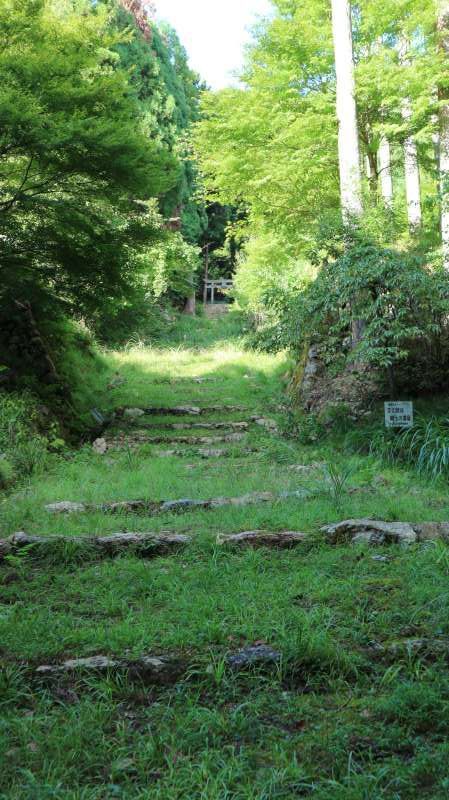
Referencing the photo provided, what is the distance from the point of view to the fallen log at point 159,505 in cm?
474

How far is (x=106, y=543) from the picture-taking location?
392 centimetres

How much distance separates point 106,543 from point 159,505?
984 millimetres

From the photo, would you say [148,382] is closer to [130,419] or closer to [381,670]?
[130,419]

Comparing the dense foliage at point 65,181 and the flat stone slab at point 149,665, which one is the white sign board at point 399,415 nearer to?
the dense foliage at point 65,181

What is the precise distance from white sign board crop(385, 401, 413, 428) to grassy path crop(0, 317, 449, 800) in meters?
1.51

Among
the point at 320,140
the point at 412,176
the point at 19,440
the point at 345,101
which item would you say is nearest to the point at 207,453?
the point at 19,440

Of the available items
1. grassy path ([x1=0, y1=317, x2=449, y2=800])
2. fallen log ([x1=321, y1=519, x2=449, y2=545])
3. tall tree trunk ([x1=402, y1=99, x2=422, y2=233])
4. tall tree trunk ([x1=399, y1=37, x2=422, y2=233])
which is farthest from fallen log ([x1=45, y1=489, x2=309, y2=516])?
tall tree trunk ([x1=402, y1=99, x2=422, y2=233])

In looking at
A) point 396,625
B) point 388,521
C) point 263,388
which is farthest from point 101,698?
point 263,388

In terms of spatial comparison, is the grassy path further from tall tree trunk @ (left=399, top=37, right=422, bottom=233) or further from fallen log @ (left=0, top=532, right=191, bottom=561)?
tall tree trunk @ (left=399, top=37, right=422, bottom=233)

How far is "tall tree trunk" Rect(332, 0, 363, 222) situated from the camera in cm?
862

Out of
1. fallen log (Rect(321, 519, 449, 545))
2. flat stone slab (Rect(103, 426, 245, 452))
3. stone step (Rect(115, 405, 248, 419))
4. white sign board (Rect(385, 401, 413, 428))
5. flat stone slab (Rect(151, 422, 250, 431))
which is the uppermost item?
white sign board (Rect(385, 401, 413, 428))

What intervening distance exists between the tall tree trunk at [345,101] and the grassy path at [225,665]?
5.31 metres

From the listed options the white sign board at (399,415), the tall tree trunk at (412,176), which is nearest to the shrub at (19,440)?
the white sign board at (399,415)

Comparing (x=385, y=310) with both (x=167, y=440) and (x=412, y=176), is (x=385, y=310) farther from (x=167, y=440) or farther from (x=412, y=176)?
(x=412, y=176)
